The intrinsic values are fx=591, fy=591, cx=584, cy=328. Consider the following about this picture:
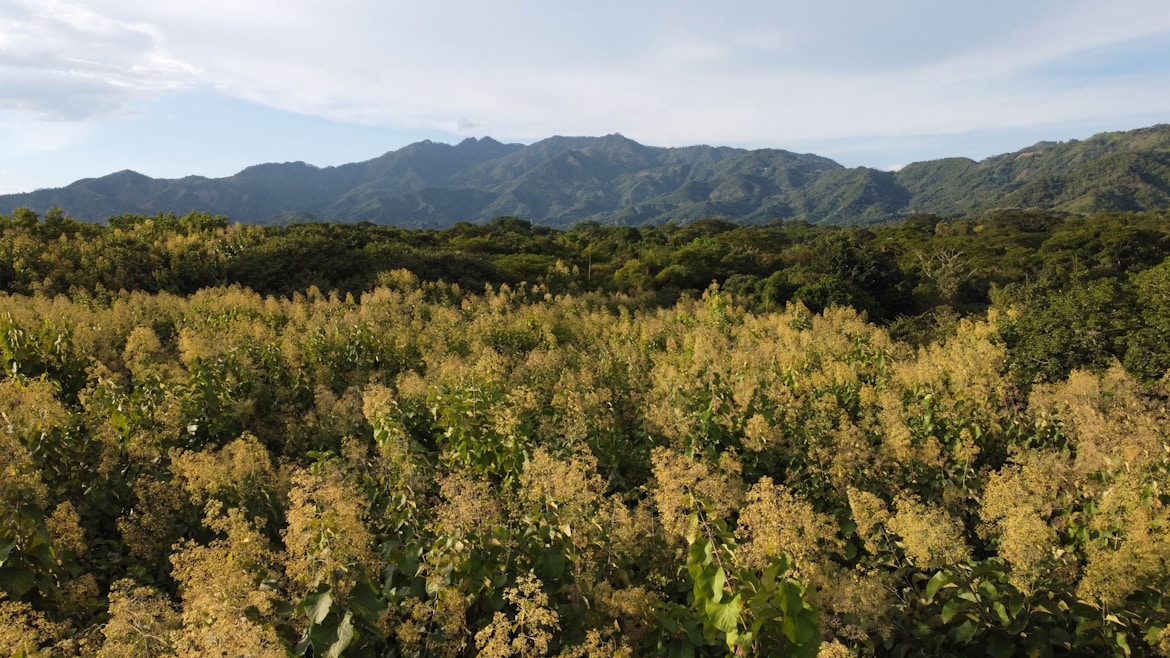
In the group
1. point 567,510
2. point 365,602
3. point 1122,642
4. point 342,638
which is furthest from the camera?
point 567,510

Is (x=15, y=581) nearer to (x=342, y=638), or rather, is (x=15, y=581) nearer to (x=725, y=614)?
(x=342, y=638)

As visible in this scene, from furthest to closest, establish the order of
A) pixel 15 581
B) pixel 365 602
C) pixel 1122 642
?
pixel 1122 642 < pixel 15 581 < pixel 365 602

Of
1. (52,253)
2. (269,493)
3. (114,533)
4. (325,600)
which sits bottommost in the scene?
(114,533)

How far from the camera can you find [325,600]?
2709mm

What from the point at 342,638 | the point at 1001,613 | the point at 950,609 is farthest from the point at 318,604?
the point at 1001,613

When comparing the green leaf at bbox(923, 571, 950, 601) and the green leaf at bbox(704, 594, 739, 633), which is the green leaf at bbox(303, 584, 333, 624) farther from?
the green leaf at bbox(923, 571, 950, 601)

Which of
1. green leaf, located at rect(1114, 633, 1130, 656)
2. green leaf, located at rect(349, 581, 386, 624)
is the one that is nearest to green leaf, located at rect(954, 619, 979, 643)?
green leaf, located at rect(1114, 633, 1130, 656)

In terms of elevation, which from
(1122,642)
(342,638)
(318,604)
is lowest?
(1122,642)

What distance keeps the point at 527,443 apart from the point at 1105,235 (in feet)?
190

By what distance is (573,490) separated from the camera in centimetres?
368

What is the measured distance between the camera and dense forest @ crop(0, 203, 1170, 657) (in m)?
2.98

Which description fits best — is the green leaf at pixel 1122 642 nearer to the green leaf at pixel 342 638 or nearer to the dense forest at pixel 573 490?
→ the dense forest at pixel 573 490

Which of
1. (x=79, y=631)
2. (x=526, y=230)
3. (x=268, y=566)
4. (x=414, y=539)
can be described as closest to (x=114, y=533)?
(x=79, y=631)

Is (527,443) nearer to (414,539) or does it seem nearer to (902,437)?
(414,539)
